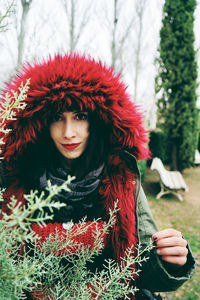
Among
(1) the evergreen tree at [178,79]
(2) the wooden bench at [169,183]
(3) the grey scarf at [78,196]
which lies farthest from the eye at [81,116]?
(1) the evergreen tree at [178,79]

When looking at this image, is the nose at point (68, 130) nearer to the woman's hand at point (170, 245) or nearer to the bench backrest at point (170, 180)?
the woman's hand at point (170, 245)

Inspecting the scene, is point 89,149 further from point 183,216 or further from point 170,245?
A: point 183,216

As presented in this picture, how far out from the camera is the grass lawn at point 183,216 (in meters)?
3.43

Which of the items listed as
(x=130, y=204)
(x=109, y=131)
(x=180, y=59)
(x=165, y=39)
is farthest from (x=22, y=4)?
(x=130, y=204)

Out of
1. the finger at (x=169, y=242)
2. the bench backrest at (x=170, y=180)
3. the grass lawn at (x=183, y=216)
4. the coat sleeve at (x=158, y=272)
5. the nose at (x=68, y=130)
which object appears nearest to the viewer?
Answer: the finger at (x=169, y=242)

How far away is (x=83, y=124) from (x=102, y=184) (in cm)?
49

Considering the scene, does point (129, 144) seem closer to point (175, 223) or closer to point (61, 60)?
point (61, 60)

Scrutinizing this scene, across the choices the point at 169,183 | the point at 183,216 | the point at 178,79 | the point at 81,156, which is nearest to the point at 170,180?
the point at 169,183

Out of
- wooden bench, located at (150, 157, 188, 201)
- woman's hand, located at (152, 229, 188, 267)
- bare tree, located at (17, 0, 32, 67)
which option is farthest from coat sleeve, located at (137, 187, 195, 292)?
bare tree, located at (17, 0, 32, 67)

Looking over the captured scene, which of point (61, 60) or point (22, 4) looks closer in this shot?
point (61, 60)

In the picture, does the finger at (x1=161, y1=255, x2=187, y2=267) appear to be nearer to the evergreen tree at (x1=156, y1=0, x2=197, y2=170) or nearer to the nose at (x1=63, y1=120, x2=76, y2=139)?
the nose at (x1=63, y1=120, x2=76, y2=139)

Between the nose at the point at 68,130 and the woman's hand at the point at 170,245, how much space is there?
0.83 metres

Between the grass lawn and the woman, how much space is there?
8.86 ft

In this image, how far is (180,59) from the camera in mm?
8102
